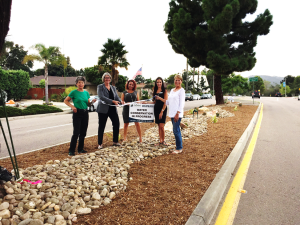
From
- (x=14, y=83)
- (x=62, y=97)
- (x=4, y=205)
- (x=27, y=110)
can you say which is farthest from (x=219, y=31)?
(x=14, y=83)

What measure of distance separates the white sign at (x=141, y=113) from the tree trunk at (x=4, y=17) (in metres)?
3.19

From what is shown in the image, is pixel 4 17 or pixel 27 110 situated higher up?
pixel 4 17

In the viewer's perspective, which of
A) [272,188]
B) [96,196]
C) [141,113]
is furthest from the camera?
[141,113]

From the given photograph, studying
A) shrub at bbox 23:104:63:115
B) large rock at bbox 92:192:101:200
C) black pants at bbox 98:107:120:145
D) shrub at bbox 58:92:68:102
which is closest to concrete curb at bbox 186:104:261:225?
large rock at bbox 92:192:101:200

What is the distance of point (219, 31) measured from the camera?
1591cm

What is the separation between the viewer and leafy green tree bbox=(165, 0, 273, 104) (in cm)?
1577

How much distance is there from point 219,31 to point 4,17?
15.5m

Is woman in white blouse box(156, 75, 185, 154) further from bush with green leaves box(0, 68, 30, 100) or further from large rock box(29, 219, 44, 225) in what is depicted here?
bush with green leaves box(0, 68, 30, 100)

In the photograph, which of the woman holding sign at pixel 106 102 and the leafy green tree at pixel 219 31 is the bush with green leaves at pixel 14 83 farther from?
the woman holding sign at pixel 106 102

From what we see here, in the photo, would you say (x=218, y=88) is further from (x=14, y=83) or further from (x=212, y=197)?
(x=14, y=83)

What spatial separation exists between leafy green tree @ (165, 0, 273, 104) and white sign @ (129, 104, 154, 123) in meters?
12.1

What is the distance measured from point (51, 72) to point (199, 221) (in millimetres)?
73939

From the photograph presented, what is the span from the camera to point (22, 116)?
14.6 m

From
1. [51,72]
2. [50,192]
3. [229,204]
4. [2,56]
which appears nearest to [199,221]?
[229,204]
